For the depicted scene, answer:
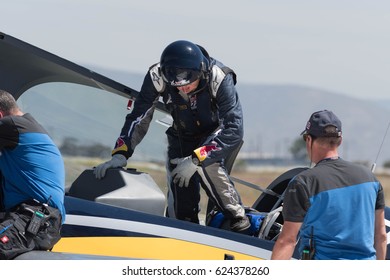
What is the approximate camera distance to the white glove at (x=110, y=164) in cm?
596

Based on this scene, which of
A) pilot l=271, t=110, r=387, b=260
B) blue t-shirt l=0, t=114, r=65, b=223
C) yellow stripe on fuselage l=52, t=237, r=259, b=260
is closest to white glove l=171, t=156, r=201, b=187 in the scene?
yellow stripe on fuselage l=52, t=237, r=259, b=260

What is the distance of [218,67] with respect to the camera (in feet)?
19.9

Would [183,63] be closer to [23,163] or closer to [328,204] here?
[23,163]

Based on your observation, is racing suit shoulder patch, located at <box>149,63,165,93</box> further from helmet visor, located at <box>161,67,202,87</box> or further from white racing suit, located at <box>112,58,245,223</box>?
helmet visor, located at <box>161,67,202,87</box>

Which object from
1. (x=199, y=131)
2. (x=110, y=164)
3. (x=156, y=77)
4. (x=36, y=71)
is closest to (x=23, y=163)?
(x=110, y=164)

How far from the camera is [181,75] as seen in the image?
5910 mm

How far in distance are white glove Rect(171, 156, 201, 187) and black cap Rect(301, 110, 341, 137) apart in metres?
1.63

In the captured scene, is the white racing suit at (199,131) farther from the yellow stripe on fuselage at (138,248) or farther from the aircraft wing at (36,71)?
the yellow stripe on fuselage at (138,248)

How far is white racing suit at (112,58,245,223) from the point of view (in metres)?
6.00

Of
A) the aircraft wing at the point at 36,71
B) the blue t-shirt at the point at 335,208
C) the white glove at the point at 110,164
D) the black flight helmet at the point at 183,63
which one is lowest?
the white glove at the point at 110,164

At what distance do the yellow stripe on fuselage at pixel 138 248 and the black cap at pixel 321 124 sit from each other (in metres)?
1.40

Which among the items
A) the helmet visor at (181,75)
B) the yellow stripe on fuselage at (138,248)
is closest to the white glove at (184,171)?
the helmet visor at (181,75)
